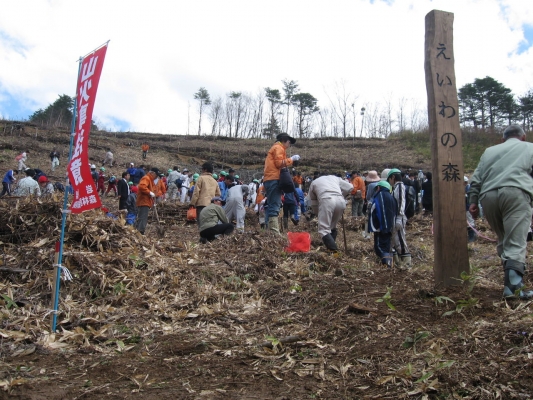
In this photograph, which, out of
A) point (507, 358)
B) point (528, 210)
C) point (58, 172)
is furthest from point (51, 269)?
point (58, 172)

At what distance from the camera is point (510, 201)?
155 inches

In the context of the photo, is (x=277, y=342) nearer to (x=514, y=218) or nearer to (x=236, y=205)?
(x=514, y=218)

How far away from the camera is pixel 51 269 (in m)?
5.07

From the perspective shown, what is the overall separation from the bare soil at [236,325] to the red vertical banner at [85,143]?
116 cm

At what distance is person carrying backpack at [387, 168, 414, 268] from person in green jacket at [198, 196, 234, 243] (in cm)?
294

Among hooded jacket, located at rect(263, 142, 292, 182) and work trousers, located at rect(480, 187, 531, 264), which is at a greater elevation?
hooded jacket, located at rect(263, 142, 292, 182)

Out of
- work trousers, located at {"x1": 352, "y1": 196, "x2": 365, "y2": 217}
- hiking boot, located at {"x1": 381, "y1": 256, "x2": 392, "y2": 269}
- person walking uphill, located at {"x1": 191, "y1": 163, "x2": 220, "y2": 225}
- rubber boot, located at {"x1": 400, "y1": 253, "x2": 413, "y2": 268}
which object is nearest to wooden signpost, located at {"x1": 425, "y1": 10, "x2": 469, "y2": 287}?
hiking boot, located at {"x1": 381, "y1": 256, "x2": 392, "y2": 269}

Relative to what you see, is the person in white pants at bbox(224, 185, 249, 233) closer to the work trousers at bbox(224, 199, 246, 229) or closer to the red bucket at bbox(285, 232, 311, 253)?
the work trousers at bbox(224, 199, 246, 229)

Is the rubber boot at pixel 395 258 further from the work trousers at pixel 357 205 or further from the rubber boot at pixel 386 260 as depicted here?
the work trousers at pixel 357 205

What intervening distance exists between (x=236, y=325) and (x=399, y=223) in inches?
149

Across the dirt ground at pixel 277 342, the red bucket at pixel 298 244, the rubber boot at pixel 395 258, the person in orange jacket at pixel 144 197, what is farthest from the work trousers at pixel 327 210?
the person in orange jacket at pixel 144 197

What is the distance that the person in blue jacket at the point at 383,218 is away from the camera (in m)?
6.79

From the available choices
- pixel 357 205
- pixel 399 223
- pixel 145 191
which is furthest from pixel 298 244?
pixel 357 205

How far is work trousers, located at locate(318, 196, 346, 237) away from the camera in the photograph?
24.5 feet
